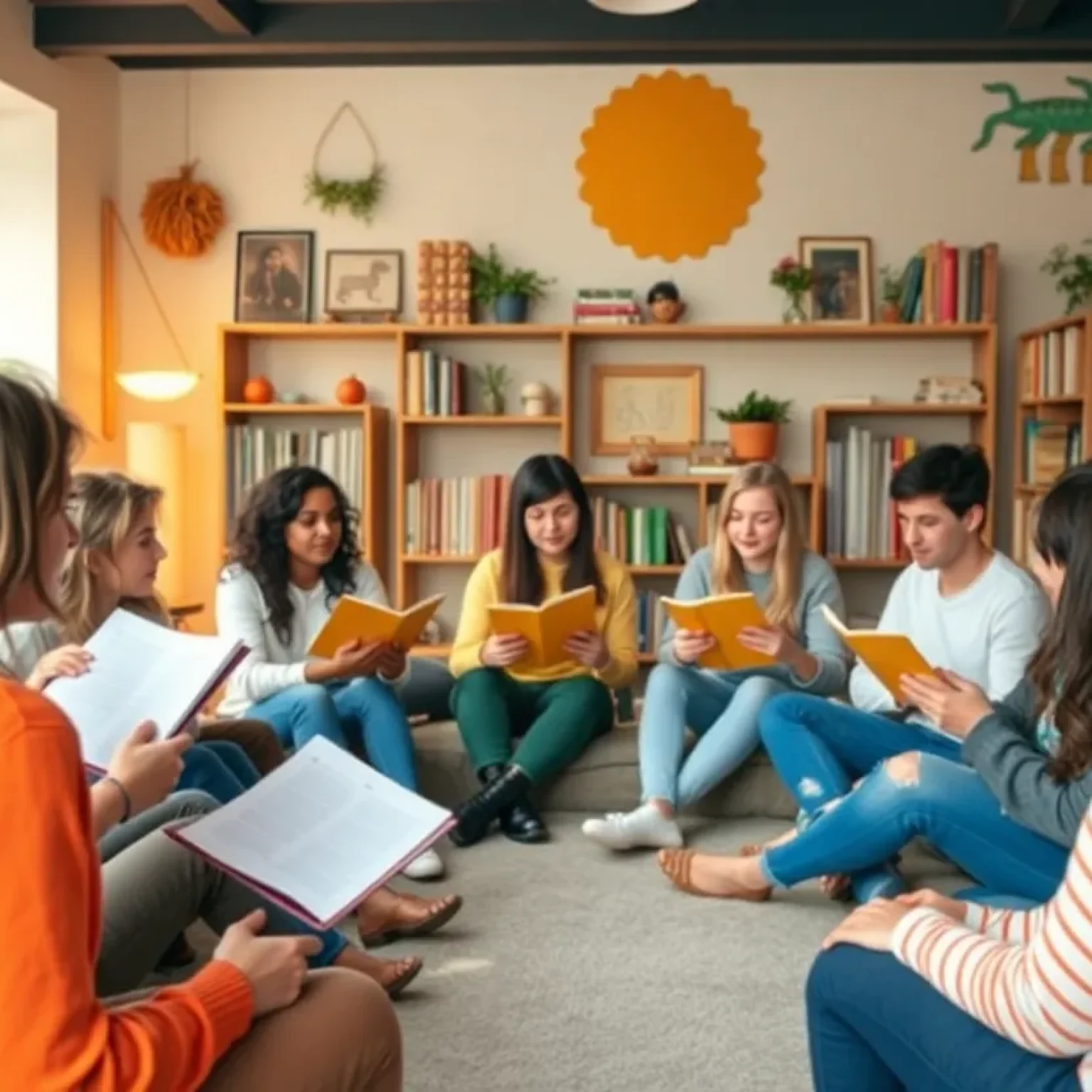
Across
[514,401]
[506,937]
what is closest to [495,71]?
[514,401]

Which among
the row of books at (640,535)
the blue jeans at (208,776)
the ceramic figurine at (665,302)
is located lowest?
the blue jeans at (208,776)

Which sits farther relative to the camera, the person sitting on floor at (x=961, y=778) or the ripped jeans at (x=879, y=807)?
the ripped jeans at (x=879, y=807)

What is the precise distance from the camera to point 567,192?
16.5 feet

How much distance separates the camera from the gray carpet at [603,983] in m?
1.99

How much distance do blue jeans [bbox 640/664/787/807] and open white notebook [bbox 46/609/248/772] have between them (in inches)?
54.5

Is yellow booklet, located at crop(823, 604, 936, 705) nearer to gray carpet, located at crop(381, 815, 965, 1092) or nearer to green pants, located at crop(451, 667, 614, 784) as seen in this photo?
gray carpet, located at crop(381, 815, 965, 1092)

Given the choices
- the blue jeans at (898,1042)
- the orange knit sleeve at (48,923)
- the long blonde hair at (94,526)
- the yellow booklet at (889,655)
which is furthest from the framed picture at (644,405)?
the orange knit sleeve at (48,923)

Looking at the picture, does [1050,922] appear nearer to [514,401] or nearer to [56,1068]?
[56,1068]

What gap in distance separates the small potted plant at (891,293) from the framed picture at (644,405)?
2.53 ft

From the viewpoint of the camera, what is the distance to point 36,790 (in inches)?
37.4

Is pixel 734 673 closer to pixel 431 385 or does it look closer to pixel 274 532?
pixel 274 532

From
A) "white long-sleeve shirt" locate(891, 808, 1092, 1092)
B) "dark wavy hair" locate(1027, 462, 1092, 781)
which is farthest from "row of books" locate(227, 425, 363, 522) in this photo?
"white long-sleeve shirt" locate(891, 808, 1092, 1092)

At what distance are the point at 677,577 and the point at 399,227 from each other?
5.69 ft

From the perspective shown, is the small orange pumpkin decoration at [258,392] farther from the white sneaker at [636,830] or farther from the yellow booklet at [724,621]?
the white sneaker at [636,830]
